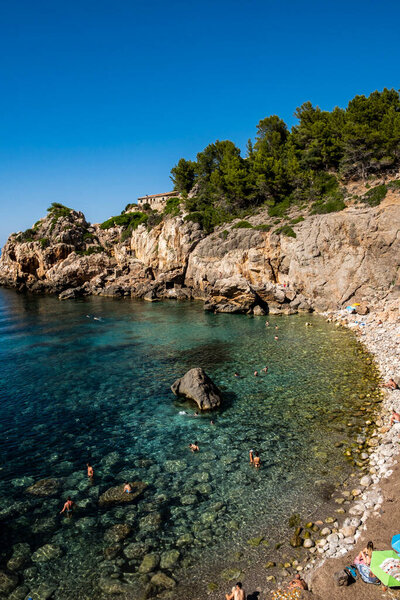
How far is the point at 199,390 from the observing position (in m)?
23.5

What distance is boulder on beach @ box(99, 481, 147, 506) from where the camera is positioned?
14.8 metres

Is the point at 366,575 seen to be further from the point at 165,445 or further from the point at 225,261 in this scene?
the point at 225,261

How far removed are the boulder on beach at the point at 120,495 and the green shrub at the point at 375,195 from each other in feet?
164

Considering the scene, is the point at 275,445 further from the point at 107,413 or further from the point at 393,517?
the point at 107,413

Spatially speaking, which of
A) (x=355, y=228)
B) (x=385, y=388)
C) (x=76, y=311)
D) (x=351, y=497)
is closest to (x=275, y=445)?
(x=351, y=497)

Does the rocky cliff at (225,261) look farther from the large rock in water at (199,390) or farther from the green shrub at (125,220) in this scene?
the large rock in water at (199,390)

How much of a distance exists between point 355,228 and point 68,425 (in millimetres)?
45415

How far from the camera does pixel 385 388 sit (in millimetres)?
24047

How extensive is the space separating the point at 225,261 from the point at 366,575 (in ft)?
185

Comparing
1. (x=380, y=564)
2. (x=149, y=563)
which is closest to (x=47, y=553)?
(x=149, y=563)

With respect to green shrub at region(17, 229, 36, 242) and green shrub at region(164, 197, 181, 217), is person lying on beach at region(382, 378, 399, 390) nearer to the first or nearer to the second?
green shrub at region(164, 197, 181, 217)

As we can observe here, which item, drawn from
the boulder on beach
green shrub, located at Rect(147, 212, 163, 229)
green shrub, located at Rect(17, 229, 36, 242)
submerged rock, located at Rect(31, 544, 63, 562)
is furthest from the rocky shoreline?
green shrub, located at Rect(17, 229, 36, 242)

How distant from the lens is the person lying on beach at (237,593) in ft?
32.7

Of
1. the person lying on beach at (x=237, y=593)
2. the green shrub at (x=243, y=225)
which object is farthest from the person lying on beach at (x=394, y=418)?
the green shrub at (x=243, y=225)
